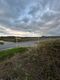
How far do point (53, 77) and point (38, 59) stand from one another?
4.11ft

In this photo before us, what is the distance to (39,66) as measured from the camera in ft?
20.9

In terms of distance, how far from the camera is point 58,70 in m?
6.20

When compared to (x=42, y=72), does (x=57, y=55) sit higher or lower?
higher

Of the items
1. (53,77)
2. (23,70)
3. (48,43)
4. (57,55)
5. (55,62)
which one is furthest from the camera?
(48,43)

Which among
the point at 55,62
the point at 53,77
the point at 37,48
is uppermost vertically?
the point at 37,48

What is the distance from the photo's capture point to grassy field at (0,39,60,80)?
584cm

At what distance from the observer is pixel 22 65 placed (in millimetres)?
6688

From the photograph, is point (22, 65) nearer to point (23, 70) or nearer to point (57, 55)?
point (23, 70)

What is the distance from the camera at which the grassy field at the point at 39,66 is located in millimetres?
5844

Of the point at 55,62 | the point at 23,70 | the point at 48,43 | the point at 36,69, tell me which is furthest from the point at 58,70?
the point at 48,43

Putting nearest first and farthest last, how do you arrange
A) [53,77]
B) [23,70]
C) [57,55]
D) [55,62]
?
[53,77], [23,70], [55,62], [57,55]

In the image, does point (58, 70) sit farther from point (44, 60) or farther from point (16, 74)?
point (16, 74)

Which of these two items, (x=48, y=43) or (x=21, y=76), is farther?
(x=48, y=43)

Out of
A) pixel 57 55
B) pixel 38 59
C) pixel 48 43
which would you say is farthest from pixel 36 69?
pixel 48 43
